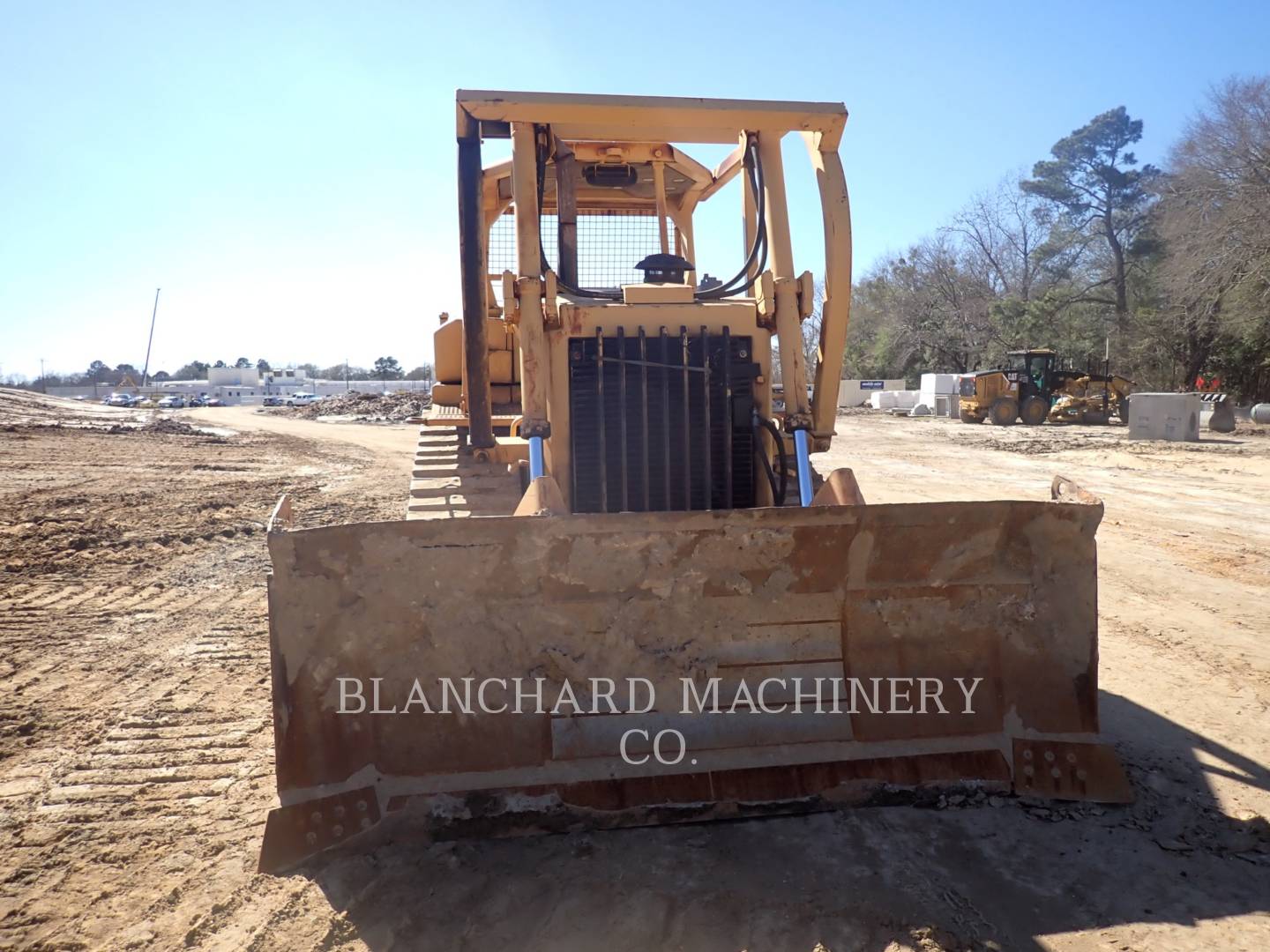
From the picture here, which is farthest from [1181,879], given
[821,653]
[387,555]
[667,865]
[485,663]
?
[387,555]

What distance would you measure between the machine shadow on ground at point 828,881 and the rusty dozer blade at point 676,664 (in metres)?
0.11

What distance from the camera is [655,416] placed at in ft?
13.8

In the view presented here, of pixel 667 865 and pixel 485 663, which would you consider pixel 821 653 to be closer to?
pixel 667 865

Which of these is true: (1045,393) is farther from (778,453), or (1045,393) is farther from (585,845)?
(585,845)

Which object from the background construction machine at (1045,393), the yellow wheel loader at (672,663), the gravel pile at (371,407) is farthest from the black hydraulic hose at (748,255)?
the gravel pile at (371,407)

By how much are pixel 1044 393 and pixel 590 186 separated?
75.8 feet

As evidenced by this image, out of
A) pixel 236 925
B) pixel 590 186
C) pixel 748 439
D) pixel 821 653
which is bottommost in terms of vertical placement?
pixel 236 925

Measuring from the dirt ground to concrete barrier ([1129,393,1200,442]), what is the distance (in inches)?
558

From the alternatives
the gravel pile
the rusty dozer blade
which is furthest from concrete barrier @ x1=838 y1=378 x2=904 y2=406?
the rusty dozer blade

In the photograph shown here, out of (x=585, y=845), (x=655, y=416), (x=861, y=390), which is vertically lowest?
(x=585, y=845)

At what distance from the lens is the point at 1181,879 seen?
104 inches

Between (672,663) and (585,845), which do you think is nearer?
(585,845)

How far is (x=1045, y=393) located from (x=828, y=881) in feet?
83.8

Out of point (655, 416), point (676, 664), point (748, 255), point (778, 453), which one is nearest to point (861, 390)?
point (748, 255)
